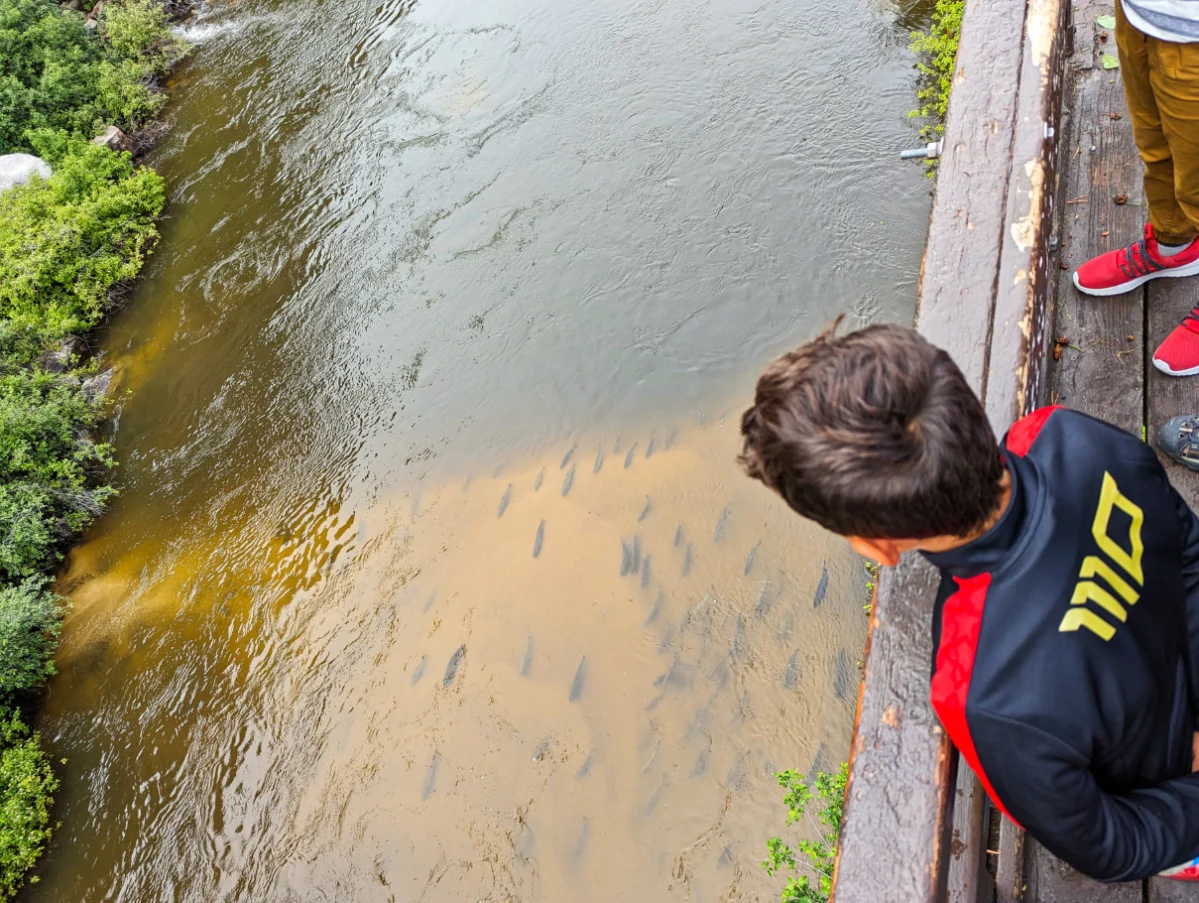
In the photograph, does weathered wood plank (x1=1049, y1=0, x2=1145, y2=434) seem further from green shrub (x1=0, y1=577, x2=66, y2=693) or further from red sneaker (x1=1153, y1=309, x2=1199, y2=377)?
green shrub (x1=0, y1=577, x2=66, y2=693)

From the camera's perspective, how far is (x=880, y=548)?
4.05 ft

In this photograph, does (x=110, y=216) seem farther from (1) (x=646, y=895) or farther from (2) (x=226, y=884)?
(1) (x=646, y=895)

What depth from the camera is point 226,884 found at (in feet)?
13.7

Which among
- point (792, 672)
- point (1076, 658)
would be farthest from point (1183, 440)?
point (792, 672)

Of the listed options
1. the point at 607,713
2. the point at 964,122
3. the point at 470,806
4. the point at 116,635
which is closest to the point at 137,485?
the point at 116,635

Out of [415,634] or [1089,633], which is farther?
[415,634]


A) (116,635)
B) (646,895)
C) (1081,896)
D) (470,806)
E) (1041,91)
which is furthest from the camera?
(116,635)

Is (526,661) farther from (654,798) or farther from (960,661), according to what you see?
(960,661)

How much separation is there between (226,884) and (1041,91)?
5050 mm

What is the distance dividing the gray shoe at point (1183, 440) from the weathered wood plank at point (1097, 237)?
13cm

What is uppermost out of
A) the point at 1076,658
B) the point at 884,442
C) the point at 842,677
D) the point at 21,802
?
the point at 884,442

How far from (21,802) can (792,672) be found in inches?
181

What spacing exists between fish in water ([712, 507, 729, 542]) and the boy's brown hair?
3.23m

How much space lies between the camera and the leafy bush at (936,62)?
568cm
